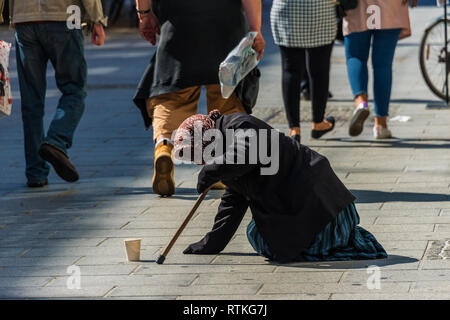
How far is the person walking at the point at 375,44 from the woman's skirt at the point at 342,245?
2.97 meters

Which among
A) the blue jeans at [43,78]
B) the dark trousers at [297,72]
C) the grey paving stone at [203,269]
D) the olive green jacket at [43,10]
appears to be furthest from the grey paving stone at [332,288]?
the dark trousers at [297,72]

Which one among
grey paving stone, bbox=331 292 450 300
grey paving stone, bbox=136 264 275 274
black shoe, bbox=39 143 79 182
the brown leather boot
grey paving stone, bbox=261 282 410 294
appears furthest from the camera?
black shoe, bbox=39 143 79 182

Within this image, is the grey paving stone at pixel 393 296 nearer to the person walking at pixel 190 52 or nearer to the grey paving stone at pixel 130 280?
the grey paving stone at pixel 130 280

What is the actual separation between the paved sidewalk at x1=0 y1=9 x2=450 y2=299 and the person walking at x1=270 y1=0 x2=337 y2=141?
0.41 m

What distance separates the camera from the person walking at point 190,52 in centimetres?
645

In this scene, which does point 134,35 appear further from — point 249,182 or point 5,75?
point 249,182

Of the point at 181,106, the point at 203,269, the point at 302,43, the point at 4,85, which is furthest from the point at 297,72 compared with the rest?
the point at 203,269

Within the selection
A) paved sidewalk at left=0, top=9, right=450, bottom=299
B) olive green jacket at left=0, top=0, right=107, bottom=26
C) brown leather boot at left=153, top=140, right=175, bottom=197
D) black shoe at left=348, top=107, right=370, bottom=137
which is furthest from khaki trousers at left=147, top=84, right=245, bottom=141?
black shoe at left=348, top=107, right=370, bottom=137

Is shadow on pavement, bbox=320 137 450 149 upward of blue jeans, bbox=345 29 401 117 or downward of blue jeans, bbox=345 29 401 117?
downward

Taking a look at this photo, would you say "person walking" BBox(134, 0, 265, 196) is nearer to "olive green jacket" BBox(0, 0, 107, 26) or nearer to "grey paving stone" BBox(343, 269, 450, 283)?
"olive green jacket" BBox(0, 0, 107, 26)

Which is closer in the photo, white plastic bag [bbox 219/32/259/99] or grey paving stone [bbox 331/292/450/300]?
grey paving stone [bbox 331/292/450/300]

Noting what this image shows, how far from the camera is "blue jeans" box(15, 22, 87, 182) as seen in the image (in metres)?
6.74

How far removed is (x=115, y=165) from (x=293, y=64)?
1.56m
